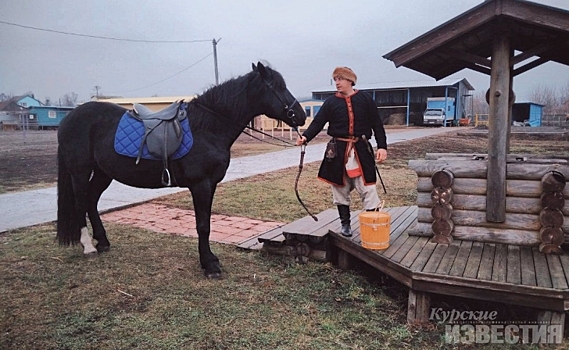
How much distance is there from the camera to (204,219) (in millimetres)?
3719

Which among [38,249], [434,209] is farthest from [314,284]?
[38,249]

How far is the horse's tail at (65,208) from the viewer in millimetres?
4164

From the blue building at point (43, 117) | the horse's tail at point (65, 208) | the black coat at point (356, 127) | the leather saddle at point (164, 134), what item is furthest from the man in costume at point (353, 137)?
the blue building at point (43, 117)

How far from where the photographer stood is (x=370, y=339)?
2.72m

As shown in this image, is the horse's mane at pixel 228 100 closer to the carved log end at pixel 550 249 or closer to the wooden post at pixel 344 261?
the wooden post at pixel 344 261

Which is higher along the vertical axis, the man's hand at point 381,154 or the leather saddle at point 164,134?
the leather saddle at point 164,134

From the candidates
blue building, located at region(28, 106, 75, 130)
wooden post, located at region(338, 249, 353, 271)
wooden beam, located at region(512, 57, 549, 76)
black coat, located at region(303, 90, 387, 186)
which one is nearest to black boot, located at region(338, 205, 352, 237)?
wooden post, located at region(338, 249, 353, 271)

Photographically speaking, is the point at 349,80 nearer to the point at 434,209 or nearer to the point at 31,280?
the point at 434,209

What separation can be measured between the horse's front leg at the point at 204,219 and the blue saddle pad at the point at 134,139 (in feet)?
1.15

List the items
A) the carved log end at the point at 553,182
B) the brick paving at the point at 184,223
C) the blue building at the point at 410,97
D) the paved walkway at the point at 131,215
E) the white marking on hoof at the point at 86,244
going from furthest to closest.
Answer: the blue building at the point at 410,97, the paved walkway at the point at 131,215, the brick paving at the point at 184,223, the white marking on hoof at the point at 86,244, the carved log end at the point at 553,182

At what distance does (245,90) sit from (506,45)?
2292mm

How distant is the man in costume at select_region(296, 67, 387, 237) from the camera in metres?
3.63

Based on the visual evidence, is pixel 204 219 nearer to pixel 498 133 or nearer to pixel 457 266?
pixel 457 266

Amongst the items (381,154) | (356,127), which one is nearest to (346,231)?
(381,154)
